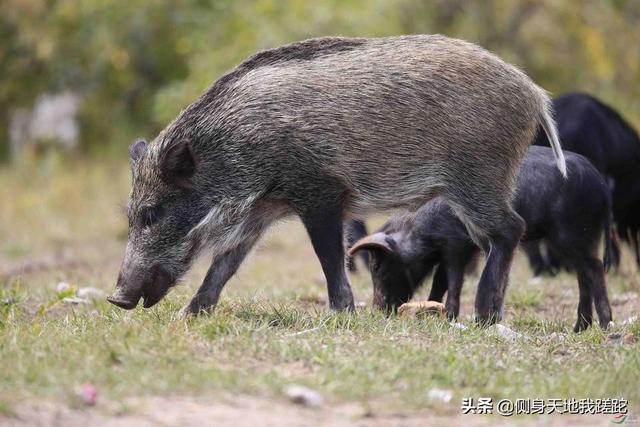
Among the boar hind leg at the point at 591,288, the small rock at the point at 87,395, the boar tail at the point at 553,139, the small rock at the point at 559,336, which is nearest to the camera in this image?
the small rock at the point at 87,395

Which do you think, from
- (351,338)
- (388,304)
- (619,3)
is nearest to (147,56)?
(619,3)

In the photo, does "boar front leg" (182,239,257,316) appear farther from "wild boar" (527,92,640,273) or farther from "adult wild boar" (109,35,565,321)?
"wild boar" (527,92,640,273)

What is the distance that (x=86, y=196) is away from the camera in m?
16.6

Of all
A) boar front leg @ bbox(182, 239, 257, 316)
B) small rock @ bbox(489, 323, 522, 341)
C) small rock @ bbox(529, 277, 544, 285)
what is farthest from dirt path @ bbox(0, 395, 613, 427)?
small rock @ bbox(529, 277, 544, 285)

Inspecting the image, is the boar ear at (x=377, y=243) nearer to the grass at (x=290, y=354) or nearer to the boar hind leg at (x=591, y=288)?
the grass at (x=290, y=354)

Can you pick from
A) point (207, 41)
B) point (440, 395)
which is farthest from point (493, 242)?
point (207, 41)

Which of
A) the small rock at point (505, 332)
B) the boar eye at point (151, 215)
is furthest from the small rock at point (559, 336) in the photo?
the boar eye at point (151, 215)

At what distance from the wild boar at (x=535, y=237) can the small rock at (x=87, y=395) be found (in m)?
3.01

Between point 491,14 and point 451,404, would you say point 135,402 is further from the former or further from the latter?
point 491,14

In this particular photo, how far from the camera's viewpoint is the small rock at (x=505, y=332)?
6.14m

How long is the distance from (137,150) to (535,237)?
275 cm

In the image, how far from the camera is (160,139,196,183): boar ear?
21.4 feet

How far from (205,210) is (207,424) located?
237cm

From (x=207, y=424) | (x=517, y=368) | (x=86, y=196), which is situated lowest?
(x=86, y=196)
